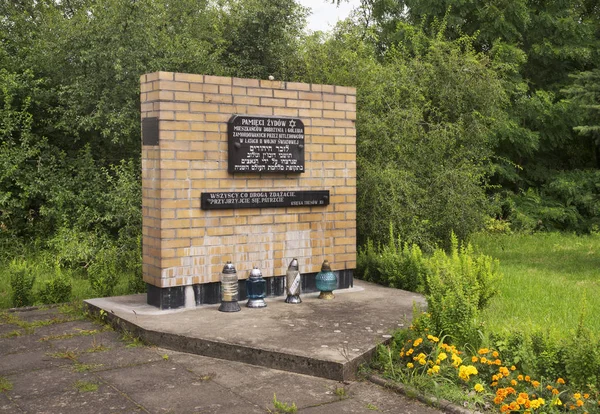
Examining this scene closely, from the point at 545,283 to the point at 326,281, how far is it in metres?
3.51

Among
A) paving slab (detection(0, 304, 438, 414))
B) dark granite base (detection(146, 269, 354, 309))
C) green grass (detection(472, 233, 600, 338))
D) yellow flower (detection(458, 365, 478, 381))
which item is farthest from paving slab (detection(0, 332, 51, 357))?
green grass (detection(472, 233, 600, 338))

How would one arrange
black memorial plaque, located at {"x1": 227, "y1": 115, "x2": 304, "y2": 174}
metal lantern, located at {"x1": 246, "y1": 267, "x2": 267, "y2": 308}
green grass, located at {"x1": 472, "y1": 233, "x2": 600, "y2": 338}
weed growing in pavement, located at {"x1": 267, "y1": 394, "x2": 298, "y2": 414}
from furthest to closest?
black memorial plaque, located at {"x1": 227, "y1": 115, "x2": 304, "y2": 174}
metal lantern, located at {"x1": 246, "y1": 267, "x2": 267, "y2": 308}
green grass, located at {"x1": 472, "y1": 233, "x2": 600, "y2": 338}
weed growing in pavement, located at {"x1": 267, "y1": 394, "x2": 298, "y2": 414}

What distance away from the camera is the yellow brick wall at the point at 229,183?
661cm

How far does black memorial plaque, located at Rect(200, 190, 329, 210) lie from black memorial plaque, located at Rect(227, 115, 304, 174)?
0.25 metres

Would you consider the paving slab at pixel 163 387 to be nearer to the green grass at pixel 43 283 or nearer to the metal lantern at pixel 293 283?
the metal lantern at pixel 293 283

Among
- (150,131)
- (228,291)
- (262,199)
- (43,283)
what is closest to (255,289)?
(228,291)

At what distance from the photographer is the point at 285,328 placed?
589 cm

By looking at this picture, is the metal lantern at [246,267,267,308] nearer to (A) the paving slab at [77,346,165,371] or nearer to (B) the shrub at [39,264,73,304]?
(A) the paving slab at [77,346,165,371]

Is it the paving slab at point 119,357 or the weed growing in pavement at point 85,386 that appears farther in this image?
the paving slab at point 119,357

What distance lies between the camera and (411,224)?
1065 centimetres

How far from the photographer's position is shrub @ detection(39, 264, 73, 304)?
7791 millimetres

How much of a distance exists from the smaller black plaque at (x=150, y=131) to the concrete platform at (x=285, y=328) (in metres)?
1.67

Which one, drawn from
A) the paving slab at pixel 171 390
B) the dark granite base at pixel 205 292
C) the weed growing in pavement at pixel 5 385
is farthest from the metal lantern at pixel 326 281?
the weed growing in pavement at pixel 5 385

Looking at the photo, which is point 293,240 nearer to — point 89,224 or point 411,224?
point 411,224
